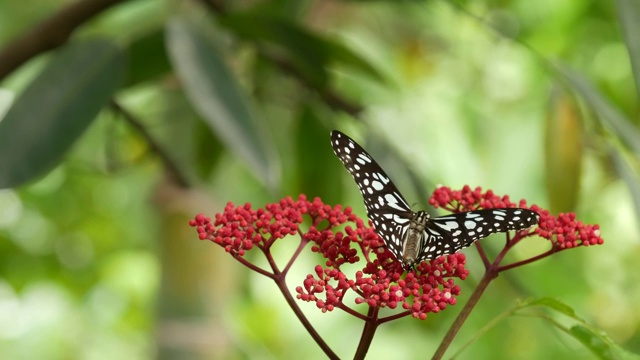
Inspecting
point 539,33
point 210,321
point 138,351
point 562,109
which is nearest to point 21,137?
point 210,321

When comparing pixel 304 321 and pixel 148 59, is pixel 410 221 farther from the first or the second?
pixel 148 59

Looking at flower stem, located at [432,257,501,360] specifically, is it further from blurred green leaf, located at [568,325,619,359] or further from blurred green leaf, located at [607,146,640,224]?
blurred green leaf, located at [607,146,640,224]

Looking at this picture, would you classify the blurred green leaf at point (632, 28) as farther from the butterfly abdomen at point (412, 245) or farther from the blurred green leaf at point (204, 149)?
the blurred green leaf at point (204, 149)

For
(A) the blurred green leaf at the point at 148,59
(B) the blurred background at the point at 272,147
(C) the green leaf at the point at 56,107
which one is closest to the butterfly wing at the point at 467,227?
(B) the blurred background at the point at 272,147

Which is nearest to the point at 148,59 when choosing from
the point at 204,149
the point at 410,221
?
the point at 204,149

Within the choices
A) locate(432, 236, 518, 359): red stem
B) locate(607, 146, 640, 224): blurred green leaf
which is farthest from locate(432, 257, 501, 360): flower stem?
locate(607, 146, 640, 224): blurred green leaf

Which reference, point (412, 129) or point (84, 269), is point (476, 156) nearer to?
point (412, 129)
